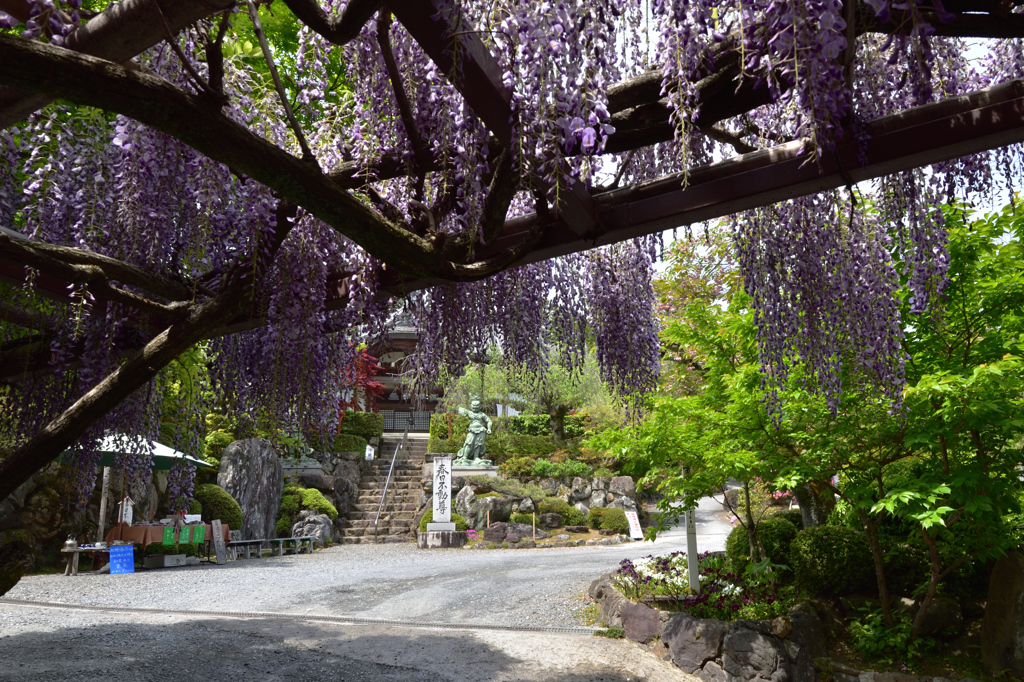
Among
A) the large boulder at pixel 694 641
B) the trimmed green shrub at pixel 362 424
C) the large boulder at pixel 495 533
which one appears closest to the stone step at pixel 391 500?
the large boulder at pixel 495 533

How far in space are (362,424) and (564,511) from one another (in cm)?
710

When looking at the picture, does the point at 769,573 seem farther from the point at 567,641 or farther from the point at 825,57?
the point at 825,57

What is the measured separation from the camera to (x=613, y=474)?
1848cm

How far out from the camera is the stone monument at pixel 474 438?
1869 centimetres

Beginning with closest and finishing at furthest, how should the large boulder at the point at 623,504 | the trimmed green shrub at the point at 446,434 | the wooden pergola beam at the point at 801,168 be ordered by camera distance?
the wooden pergola beam at the point at 801,168
the large boulder at the point at 623,504
the trimmed green shrub at the point at 446,434

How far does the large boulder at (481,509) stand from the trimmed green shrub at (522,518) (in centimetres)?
16

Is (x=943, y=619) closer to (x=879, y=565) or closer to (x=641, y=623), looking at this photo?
(x=879, y=565)

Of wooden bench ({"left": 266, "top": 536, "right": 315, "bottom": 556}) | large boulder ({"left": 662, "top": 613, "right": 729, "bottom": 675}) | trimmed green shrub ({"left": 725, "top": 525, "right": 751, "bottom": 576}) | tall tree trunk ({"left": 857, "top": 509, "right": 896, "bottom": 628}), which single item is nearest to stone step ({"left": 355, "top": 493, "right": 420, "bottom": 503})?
wooden bench ({"left": 266, "top": 536, "right": 315, "bottom": 556})

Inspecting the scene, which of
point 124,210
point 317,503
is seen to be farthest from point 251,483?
point 124,210

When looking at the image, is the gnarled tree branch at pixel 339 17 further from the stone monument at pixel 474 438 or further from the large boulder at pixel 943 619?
the stone monument at pixel 474 438

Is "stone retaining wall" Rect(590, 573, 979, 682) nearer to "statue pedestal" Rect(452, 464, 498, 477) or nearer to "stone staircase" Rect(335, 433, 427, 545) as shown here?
"stone staircase" Rect(335, 433, 427, 545)

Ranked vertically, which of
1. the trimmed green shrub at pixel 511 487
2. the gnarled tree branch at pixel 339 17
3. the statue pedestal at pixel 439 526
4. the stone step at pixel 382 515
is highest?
the gnarled tree branch at pixel 339 17

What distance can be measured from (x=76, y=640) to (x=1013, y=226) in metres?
8.57

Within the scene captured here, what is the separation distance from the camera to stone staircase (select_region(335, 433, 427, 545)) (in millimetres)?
15781
